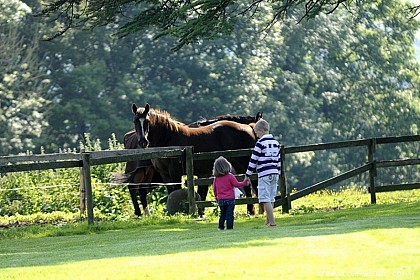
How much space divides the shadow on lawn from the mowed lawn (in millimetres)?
14

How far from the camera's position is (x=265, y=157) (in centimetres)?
1638

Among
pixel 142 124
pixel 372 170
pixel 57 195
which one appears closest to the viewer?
pixel 142 124

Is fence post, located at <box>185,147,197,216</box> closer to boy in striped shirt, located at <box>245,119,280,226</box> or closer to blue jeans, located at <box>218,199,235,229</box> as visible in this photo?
blue jeans, located at <box>218,199,235,229</box>

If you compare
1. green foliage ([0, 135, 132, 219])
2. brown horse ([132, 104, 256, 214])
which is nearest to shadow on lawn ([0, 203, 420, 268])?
brown horse ([132, 104, 256, 214])

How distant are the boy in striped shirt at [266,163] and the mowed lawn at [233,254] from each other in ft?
2.45

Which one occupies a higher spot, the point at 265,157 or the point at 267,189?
the point at 265,157

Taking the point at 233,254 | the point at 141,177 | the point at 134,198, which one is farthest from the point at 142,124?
the point at 233,254

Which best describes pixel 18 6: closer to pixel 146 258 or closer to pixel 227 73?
pixel 227 73

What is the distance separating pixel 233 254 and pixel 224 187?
486 cm

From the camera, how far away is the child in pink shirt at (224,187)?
54.5ft

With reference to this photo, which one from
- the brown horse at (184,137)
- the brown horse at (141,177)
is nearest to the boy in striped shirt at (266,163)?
the brown horse at (184,137)

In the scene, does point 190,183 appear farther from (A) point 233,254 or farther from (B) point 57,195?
(A) point 233,254

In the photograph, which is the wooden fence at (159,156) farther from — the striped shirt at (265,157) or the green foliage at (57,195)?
the striped shirt at (265,157)

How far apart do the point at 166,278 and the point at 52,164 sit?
9.27m
